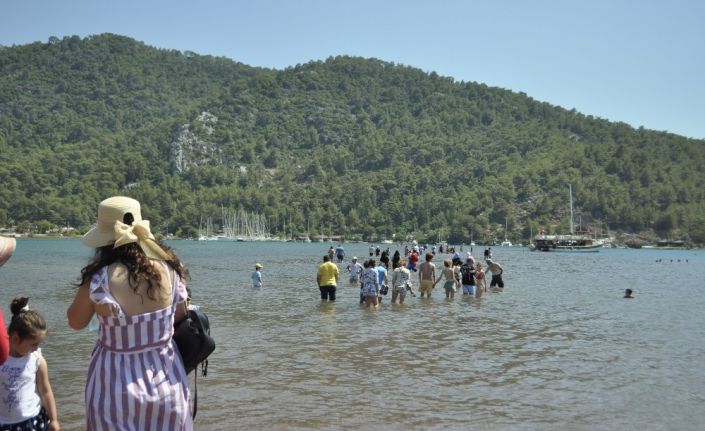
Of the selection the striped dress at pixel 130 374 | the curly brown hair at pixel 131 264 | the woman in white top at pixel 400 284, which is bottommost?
the woman in white top at pixel 400 284

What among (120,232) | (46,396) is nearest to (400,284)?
(46,396)

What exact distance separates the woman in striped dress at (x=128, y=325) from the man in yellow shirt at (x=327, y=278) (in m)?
16.5

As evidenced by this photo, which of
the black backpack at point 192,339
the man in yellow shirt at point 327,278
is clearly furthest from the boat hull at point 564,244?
the black backpack at point 192,339

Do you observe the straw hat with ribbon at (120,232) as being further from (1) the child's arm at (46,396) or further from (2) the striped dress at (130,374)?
(1) the child's arm at (46,396)

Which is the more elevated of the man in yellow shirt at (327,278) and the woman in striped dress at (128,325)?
the woman in striped dress at (128,325)

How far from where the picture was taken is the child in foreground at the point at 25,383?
4.72 m

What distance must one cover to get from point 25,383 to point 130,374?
1.68 meters

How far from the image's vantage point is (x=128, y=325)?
3559 mm

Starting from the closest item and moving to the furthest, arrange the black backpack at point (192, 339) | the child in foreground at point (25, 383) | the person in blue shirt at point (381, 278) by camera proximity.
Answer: the black backpack at point (192, 339) < the child in foreground at point (25, 383) < the person in blue shirt at point (381, 278)

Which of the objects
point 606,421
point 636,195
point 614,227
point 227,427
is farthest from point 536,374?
point 636,195

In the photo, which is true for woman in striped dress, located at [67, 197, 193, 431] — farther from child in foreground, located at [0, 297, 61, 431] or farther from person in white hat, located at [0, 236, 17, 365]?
child in foreground, located at [0, 297, 61, 431]

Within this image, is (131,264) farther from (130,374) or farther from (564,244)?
(564,244)

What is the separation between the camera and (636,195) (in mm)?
193625

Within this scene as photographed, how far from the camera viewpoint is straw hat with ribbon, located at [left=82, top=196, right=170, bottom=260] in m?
3.57
